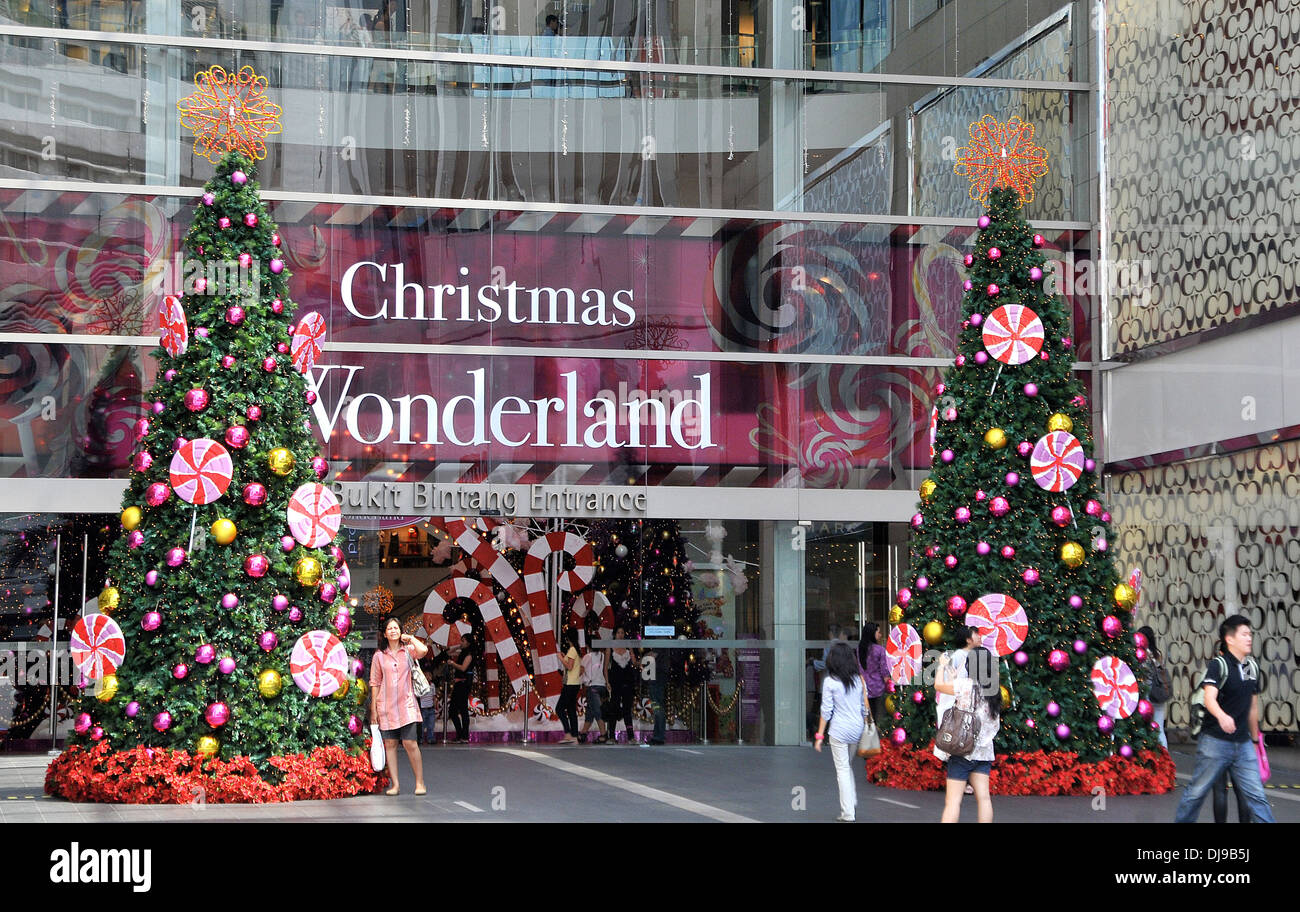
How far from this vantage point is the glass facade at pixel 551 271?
20266mm

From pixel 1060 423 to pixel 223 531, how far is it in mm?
7998

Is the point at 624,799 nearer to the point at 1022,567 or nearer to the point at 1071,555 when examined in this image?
Answer: the point at 1022,567

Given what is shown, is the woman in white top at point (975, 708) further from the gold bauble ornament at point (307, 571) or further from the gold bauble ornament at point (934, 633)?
the gold bauble ornament at point (307, 571)

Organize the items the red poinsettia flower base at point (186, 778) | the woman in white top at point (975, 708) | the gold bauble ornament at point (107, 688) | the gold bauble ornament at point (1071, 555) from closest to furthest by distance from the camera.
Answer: the woman in white top at point (975, 708)
the red poinsettia flower base at point (186, 778)
the gold bauble ornament at point (107, 688)
the gold bauble ornament at point (1071, 555)

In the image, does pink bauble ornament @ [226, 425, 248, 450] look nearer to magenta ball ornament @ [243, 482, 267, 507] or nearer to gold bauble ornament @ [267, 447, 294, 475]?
gold bauble ornament @ [267, 447, 294, 475]

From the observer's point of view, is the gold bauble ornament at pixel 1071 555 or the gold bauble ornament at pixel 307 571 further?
the gold bauble ornament at pixel 1071 555

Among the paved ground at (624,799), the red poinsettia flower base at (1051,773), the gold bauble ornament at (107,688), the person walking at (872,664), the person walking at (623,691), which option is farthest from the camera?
the person walking at (623,691)

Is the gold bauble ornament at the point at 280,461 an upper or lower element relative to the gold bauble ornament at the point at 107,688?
upper

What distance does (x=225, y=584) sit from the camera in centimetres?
1420

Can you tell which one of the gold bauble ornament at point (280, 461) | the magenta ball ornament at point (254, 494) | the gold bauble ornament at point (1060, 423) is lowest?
the magenta ball ornament at point (254, 494)

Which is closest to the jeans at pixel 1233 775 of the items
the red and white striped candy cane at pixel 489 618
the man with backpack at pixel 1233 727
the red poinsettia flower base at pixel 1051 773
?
the man with backpack at pixel 1233 727

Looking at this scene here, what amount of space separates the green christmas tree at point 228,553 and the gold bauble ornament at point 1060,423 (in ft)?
23.1

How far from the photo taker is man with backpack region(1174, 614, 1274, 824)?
417 inches
